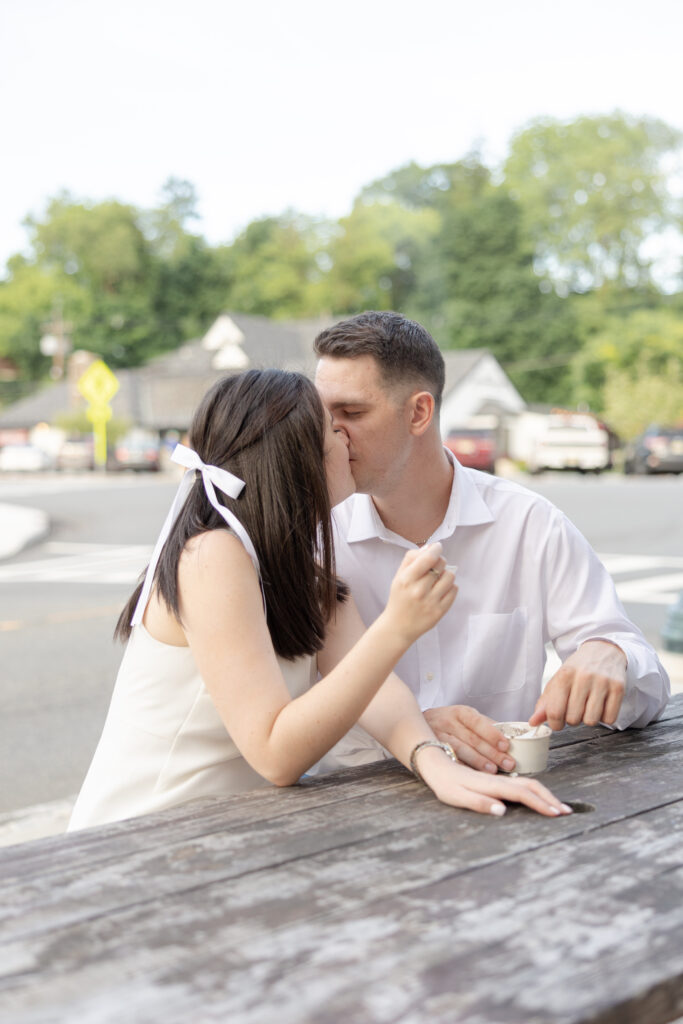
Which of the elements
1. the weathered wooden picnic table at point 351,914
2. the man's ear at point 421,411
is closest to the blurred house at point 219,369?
the man's ear at point 421,411

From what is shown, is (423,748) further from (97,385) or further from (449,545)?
(97,385)

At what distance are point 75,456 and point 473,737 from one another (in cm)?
4570

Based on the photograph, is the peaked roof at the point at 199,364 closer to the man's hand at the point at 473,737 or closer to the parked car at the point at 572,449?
the parked car at the point at 572,449

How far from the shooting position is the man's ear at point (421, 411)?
3113mm

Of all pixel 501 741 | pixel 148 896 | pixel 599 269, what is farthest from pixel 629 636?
pixel 599 269

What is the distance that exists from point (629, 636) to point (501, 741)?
0.70 metres

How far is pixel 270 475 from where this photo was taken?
2277 millimetres

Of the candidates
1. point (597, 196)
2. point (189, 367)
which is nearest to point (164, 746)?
point (189, 367)

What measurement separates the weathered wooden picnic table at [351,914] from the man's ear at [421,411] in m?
1.32

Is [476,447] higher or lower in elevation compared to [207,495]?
lower

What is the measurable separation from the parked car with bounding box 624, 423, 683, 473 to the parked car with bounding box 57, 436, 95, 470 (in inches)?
864

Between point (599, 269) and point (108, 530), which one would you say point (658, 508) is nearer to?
point (108, 530)

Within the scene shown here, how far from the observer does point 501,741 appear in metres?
2.21

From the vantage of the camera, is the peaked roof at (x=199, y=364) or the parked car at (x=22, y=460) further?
the peaked roof at (x=199, y=364)
